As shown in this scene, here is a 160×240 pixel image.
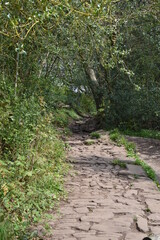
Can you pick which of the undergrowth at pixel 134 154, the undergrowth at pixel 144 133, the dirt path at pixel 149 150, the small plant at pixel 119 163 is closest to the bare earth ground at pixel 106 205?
the small plant at pixel 119 163

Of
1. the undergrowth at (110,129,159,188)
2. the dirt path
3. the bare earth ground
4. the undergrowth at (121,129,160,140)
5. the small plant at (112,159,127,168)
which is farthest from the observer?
the undergrowth at (121,129,160,140)

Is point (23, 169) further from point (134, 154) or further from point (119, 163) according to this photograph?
point (134, 154)

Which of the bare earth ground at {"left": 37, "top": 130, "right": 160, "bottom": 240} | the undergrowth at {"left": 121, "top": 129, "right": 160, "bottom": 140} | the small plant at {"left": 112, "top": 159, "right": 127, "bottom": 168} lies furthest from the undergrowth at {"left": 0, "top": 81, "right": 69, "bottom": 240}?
the undergrowth at {"left": 121, "top": 129, "right": 160, "bottom": 140}

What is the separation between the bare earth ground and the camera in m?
4.56

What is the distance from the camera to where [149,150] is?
12.2 meters

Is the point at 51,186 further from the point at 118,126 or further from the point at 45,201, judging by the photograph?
Answer: the point at 118,126

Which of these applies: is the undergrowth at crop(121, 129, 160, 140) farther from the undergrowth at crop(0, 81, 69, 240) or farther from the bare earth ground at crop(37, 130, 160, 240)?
the undergrowth at crop(0, 81, 69, 240)

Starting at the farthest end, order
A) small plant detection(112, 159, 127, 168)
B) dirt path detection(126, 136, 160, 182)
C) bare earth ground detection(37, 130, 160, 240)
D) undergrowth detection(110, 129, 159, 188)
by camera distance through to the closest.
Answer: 1. dirt path detection(126, 136, 160, 182)
2. small plant detection(112, 159, 127, 168)
3. undergrowth detection(110, 129, 159, 188)
4. bare earth ground detection(37, 130, 160, 240)

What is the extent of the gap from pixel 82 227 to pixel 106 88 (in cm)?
1236

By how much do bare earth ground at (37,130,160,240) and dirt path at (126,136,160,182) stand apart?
1.03 meters

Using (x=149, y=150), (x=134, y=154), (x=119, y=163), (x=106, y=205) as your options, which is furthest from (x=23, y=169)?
(x=149, y=150)

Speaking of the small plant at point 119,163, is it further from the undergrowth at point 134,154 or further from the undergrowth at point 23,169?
the undergrowth at point 23,169

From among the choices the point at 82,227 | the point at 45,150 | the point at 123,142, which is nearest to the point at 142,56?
the point at 123,142

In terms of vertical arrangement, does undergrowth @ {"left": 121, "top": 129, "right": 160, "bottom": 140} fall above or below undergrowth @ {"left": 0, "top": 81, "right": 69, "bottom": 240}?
below
